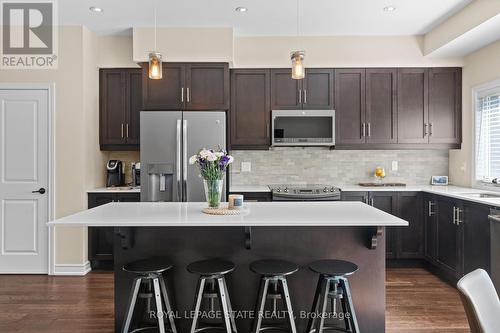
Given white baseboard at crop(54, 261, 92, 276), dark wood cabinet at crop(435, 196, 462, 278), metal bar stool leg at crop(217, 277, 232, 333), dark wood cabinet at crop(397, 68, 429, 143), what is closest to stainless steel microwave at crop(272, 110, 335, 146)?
dark wood cabinet at crop(397, 68, 429, 143)

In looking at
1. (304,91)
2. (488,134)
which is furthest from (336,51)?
(488,134)

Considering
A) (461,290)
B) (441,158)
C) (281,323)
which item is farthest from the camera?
(441,158)

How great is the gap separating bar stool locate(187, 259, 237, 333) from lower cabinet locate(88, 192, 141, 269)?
2.04 m

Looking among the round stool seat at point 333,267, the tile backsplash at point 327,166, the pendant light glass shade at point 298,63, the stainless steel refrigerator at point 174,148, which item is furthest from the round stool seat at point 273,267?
the tile backsplash at point 327,166

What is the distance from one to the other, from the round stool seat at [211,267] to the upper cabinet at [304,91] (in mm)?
2453

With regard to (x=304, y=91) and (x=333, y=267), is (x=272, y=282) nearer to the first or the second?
(x=333, y=267)

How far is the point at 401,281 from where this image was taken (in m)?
3.72

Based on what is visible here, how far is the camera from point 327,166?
15.3ft

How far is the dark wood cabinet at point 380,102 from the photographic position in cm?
434

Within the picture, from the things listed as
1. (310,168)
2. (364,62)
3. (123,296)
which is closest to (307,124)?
(310,168)

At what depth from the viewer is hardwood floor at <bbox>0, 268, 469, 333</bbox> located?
272 centimetres

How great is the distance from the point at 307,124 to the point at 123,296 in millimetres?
2774

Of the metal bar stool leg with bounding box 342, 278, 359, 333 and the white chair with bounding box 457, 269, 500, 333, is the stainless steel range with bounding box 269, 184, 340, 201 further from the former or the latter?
the white chair with bounding box 457, 269, 500, 333

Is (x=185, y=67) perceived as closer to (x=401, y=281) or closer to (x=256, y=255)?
(x=256, y=255)
